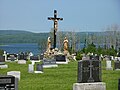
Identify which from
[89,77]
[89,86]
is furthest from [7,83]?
[89,77]

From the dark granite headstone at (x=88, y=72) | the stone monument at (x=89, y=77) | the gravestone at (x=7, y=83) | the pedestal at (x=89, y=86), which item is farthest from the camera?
the dark granite headstone at (x=88, y=72)

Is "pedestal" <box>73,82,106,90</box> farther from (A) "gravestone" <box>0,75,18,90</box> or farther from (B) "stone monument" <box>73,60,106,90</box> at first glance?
(A) "gravestone" <box>0,75,18,90</box>

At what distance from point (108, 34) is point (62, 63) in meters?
52.7

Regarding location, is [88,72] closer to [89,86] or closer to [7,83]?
[89,86]

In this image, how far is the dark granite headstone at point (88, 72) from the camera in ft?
39.9

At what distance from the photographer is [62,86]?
1472 centimetres

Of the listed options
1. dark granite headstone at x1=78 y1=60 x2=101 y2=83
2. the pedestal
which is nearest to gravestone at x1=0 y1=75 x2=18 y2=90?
the pedestal

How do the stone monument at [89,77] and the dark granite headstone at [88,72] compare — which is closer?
the stone monument at [89,77]

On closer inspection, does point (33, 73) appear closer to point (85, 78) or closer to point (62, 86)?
point (62, 86)

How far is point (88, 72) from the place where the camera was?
12.3m

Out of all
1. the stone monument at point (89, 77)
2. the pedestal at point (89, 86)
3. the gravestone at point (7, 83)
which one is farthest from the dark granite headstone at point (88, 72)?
the gravestone at point (7, 83)

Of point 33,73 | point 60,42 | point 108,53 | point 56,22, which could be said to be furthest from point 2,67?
point 60,42

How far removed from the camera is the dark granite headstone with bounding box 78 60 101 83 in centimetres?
1215

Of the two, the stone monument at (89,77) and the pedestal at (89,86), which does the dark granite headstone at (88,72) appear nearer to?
the stone monument at (89,77)
